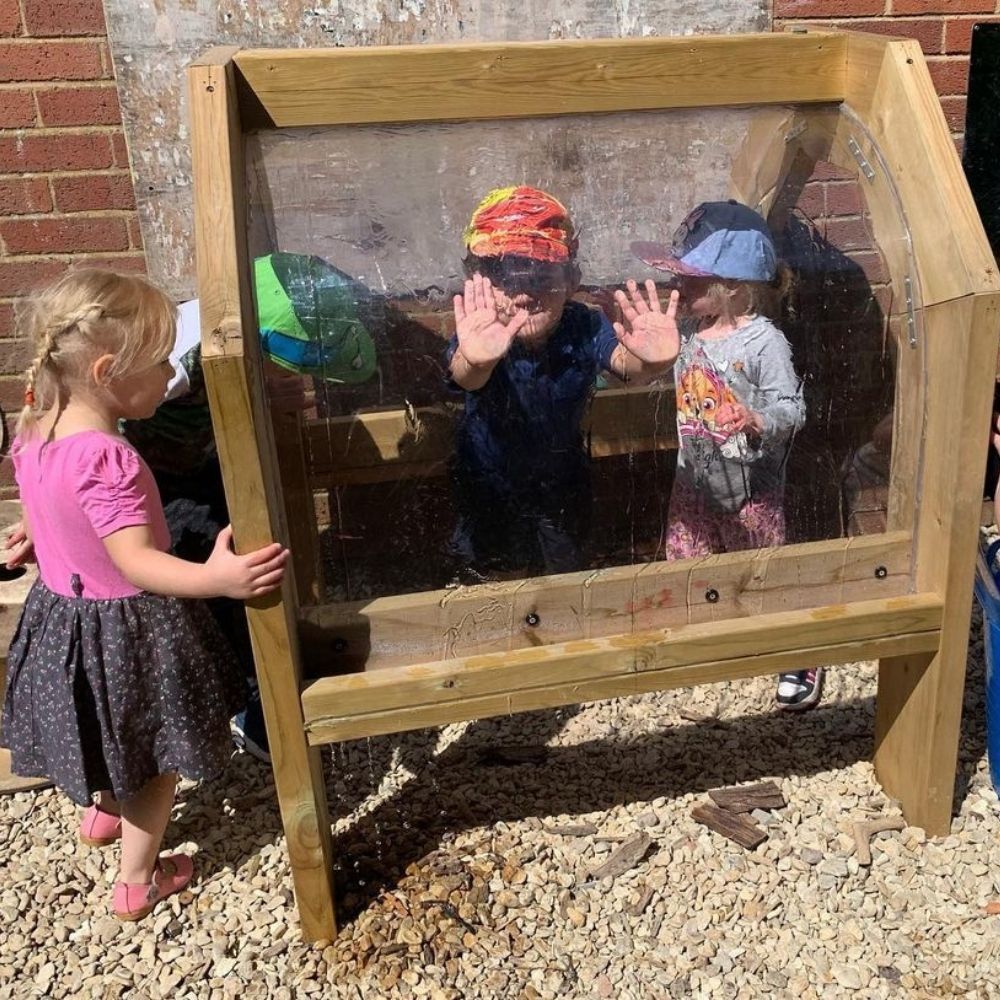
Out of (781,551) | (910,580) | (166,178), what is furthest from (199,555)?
(910,580)

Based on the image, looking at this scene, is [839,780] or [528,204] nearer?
[528,204]

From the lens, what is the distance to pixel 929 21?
11.6ft

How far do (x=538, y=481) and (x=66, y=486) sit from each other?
913mm

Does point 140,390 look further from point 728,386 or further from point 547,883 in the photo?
point 547,883

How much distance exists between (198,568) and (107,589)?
33 cm

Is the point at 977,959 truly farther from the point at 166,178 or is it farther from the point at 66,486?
the point at 166,178

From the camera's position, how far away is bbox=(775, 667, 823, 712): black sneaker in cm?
298

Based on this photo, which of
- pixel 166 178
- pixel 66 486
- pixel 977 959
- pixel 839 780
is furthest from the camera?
pixel 166 178

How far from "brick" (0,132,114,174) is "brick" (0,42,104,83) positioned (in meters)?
0.17

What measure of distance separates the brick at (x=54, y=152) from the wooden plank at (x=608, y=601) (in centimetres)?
190

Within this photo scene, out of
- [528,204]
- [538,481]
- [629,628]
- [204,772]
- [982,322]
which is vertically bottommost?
[204,772]

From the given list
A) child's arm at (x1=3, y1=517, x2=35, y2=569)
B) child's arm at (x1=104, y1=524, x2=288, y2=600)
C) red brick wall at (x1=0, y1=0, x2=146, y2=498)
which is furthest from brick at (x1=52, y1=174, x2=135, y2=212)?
child's arm at (x1=104, y1=524, x2=288, y2=600)

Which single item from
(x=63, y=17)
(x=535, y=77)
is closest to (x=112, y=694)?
(x=535, y=77)

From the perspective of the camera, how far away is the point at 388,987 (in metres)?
2.13
